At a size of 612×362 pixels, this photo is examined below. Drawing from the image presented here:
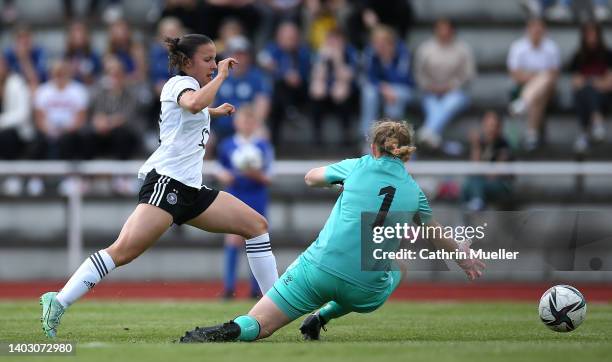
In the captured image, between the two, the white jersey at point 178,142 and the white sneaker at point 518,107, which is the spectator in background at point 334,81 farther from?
the white jersey at point 178,142

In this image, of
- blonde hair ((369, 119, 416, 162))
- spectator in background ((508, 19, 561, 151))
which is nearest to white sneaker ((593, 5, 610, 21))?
spectator in background ((508, 19, 561, 151))

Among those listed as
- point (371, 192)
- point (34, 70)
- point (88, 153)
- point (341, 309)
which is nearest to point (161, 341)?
point (341, 309)

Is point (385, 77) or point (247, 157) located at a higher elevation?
point (385, 77)

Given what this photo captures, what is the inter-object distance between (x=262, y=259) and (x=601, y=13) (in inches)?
471

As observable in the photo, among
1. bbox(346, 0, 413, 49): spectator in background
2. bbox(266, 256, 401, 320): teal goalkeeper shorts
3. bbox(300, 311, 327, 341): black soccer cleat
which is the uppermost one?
bbox(346, 0, 413, 49): spectator in background

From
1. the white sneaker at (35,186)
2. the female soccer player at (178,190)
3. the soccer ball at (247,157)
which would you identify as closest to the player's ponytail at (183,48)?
the female soccer player at (178,190)

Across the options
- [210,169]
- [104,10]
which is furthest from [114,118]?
[104,10]

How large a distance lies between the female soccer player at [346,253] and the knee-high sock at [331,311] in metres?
0.29

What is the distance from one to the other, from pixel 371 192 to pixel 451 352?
54.5 inches

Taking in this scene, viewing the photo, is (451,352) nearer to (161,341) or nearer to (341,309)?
(341,309)

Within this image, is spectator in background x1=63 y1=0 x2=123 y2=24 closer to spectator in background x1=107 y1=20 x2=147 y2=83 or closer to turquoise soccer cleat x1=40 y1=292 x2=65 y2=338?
spectator in background x1=107 y1=20 x2=147 y2=83

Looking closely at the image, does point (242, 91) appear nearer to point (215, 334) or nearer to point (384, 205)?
point (384, 205)

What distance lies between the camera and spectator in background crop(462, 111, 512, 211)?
16.0 metres

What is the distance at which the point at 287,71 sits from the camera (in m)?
18.5
